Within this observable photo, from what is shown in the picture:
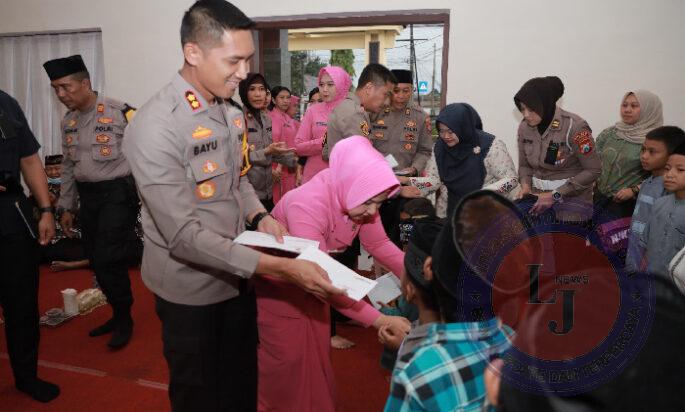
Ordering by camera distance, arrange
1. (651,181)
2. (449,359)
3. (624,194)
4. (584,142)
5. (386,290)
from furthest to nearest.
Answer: (624,194)
(584,142)
(651,181)
(386,290)
(449,359)

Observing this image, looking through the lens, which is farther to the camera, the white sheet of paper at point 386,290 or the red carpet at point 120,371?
the red carpet at point 120,371

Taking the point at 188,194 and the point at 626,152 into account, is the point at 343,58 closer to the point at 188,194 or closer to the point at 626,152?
the point at 626,152

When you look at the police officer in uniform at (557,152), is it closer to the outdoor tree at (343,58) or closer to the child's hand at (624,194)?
the child's hand at (624,194)

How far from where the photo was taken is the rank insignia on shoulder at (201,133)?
136 centimetres

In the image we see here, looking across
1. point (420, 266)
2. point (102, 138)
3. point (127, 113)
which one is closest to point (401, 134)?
point (127, 113)

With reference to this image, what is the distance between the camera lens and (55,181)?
443cm

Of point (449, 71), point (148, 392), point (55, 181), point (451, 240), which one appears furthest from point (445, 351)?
point (55, 181)

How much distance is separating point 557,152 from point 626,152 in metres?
0.78

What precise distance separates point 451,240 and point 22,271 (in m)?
2.09

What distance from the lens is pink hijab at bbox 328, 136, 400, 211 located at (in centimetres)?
154

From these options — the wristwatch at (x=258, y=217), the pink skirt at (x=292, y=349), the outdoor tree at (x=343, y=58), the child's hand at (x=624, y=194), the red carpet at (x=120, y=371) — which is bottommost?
the red carpet at (x=120, y=371)

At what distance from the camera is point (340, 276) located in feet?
4.47

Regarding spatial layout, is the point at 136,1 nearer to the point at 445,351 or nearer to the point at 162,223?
the point at 162,223
